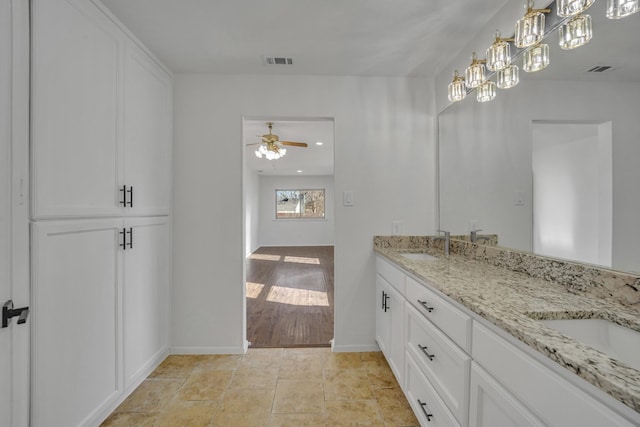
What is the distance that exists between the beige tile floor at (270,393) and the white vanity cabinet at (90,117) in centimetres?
123

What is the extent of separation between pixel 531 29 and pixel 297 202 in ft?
27.9

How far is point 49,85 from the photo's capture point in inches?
50.5

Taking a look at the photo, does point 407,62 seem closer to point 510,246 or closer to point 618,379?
point 510,246

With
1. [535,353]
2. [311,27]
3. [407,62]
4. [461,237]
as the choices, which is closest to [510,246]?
[461,237]

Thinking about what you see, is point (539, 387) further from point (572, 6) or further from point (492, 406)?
point (572, 6)

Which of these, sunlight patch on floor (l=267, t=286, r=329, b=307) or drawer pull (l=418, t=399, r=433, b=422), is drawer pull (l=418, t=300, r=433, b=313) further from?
sunlight patch on floor (l=267, t=286, r=329, b=307)

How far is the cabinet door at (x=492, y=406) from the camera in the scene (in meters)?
0.79

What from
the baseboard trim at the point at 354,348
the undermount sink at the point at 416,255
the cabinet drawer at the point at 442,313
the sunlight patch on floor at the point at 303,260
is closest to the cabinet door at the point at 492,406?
the cabinet drawer at the point at 442,313

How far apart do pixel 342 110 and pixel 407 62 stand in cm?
62

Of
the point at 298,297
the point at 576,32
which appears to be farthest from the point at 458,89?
the point at 298,297

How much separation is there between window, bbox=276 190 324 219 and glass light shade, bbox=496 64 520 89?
313 inches

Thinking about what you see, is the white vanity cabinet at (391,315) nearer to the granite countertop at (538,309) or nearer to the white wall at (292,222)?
the granite countertop at (538,309)

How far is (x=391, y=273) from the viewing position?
6.54ft

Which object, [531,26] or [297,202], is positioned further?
[297,202]
